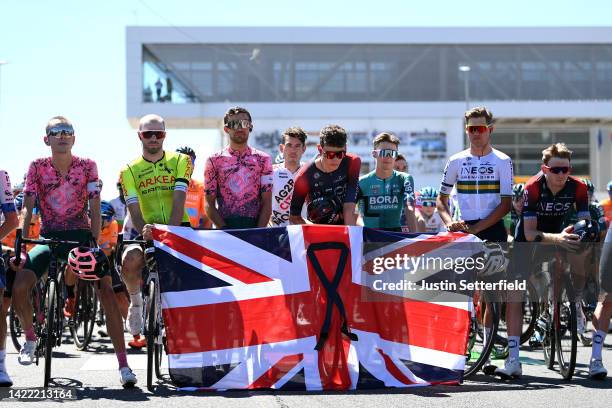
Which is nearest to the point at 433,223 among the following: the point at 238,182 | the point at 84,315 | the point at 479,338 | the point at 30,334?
the point at 84,315

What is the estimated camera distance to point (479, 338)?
33.4 ft

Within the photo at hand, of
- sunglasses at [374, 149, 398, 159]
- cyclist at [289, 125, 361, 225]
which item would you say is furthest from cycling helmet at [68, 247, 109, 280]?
sunglasses at [374, 149, 398, 159]

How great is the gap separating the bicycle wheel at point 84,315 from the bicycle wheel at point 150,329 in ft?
13.0

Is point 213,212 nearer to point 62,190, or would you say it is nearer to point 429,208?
point 62,190

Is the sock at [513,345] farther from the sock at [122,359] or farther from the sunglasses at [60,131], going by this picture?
the sunglasses at [60,131]

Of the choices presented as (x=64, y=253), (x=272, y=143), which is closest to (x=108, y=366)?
(x=64, y=253)

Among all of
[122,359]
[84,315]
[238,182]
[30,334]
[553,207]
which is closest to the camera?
[122,359]

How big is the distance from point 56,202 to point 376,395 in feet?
10.6

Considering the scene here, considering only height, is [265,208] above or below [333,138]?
below

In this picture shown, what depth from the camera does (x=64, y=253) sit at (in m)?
9.36

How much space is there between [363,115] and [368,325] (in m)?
59.9

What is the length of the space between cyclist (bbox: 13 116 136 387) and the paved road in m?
0.74

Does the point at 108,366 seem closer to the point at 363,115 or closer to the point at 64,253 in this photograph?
the point at 64,253

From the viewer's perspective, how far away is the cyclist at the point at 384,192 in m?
11.2
